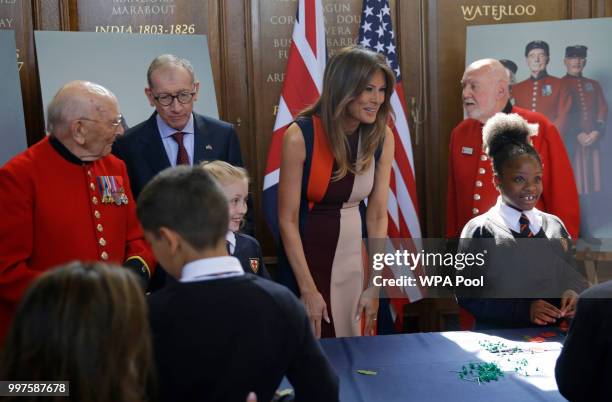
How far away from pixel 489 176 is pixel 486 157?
0.36ft

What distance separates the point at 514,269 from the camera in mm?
3088

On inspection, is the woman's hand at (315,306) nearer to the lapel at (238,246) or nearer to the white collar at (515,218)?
the lapel at (238,246)

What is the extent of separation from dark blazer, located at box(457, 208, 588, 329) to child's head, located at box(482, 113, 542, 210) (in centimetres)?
12

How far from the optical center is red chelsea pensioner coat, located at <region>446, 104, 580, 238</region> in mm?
4254

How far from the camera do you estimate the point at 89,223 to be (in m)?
2.81

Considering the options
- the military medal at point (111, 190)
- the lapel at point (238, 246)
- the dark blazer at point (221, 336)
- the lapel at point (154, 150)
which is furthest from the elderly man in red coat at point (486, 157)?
the dark blazer at point (221, 336)

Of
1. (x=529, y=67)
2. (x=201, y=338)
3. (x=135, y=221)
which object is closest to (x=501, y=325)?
(x=135, y=221)

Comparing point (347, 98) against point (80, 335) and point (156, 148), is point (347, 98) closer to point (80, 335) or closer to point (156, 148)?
point (156, 148)

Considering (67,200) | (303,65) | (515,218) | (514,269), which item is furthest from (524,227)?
(303,65)

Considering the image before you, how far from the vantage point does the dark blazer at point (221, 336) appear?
158 centimetres

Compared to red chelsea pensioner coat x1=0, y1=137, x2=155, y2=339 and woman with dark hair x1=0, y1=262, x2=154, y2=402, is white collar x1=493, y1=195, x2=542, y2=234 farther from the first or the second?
woman with dark hair x1=0, y1=262, x2=154, y2=402

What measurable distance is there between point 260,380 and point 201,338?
0.17m

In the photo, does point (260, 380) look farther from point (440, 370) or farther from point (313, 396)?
point (440, 370)

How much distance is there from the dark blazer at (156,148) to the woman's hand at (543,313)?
156cm
